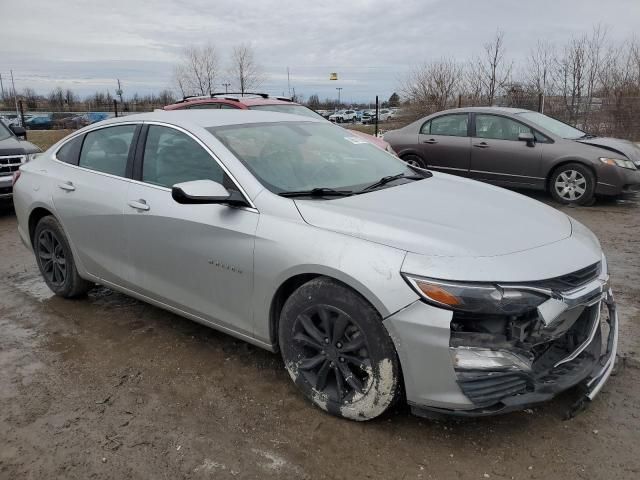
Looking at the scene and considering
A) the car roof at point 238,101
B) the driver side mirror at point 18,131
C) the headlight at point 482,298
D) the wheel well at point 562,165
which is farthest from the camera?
the driver side mirror at point 18,131

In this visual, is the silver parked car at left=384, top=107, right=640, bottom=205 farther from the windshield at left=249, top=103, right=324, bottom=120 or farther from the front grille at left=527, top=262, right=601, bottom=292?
the front grille at left=527, top=262, right=601, bottom=292

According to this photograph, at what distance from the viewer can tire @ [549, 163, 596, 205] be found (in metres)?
8.06

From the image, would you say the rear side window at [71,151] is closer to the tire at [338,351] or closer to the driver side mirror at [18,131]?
the tire at [338,351]

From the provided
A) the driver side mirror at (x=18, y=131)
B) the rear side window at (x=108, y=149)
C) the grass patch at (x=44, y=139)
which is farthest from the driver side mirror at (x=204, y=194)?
the grass patch at (x=44, y=139)

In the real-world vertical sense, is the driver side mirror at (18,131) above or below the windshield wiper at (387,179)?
above

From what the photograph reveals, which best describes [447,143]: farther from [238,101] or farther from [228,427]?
[228,427]

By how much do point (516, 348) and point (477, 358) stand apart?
203 mm

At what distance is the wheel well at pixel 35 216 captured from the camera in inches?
183

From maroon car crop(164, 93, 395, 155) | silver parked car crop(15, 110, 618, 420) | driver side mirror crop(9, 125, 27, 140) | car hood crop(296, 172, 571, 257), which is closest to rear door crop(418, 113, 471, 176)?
maroon car crop(164, 93, 395, 155)

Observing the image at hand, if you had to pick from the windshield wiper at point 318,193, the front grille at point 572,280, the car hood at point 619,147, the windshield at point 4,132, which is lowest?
the front grille at point 572,280

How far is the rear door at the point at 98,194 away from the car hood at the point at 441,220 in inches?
63.2

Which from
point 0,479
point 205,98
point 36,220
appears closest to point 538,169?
point 205,98

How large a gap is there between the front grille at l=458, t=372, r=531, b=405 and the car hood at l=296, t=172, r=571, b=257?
55cm

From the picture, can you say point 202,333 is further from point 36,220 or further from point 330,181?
point 36,220
